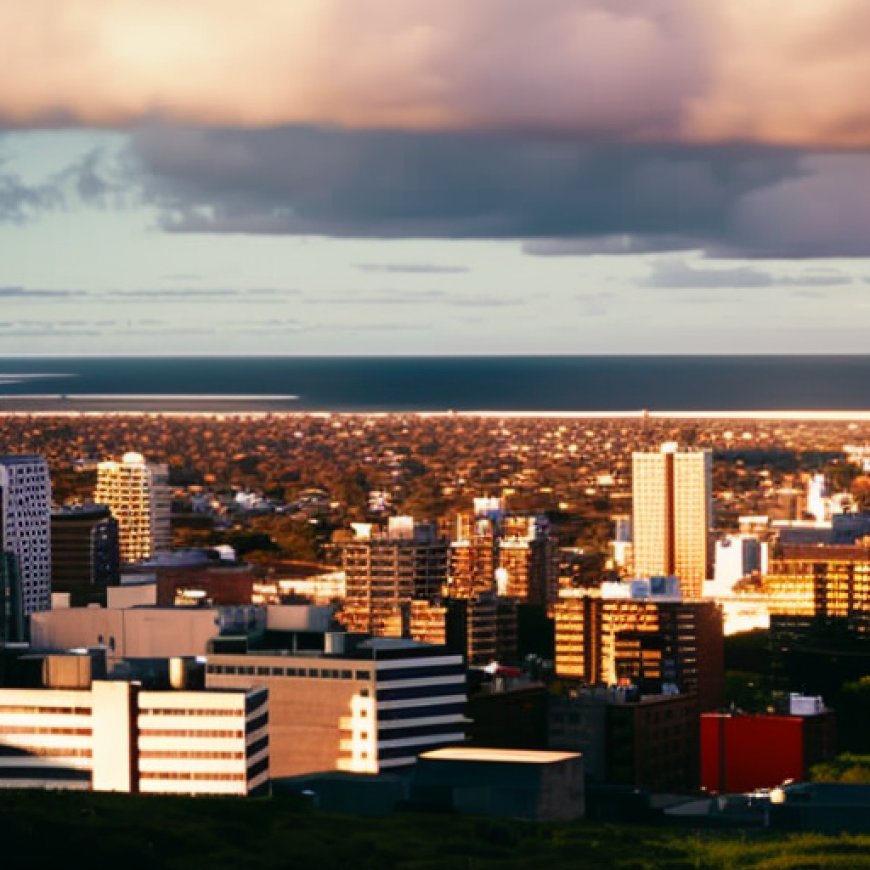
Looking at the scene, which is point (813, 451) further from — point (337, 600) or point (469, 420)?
point (337, 600)

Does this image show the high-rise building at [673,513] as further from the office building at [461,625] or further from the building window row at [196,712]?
the building window row at [196,712]

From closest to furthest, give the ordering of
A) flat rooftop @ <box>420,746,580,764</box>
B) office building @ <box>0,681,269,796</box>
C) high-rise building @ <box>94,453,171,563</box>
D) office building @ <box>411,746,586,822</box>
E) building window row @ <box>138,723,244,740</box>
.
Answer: office building @ <box>0,681,269,796</box>
building window row @ <box>138,723,244,740</box>
office building @ <box>411,746,586,822</box>
flat rooftop @ <box>420,746,580,764</box>
high-rise building @ <box>94,453,171,563</box>

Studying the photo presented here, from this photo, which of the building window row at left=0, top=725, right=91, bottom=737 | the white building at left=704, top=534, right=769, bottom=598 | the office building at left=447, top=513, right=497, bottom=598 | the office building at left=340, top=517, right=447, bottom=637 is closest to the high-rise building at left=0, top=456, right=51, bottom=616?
the office building at left=340, top=517, right=447, bottom=637

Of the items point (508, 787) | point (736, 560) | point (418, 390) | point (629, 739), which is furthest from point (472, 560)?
point (418, 390)

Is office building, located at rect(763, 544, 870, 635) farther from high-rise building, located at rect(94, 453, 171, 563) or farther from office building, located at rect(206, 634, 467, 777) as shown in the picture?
office building, located at rect(206, 634, 467, 777)

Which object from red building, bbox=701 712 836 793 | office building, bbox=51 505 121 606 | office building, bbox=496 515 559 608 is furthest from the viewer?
office building, bbox=496 515 559 608

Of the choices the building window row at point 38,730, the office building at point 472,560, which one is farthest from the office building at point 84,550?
the building window row at point 38,730
